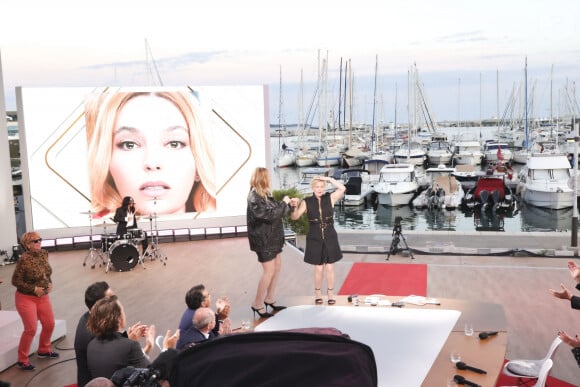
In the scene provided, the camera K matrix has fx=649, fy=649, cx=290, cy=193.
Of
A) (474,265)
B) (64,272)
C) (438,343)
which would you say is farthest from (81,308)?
(474,265)

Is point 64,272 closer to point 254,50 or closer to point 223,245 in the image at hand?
point 223,245

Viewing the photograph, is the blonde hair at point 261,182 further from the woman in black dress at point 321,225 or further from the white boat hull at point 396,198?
the white boat hull at point 396,198

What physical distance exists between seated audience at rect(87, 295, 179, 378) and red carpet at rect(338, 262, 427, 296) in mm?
4682

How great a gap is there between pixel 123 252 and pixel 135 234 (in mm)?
514

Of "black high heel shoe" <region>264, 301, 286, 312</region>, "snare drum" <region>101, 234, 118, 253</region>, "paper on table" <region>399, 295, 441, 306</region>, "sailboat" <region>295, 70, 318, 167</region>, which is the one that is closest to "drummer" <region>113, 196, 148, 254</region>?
"snare drum" <region>101, 234, 118, 253</region>

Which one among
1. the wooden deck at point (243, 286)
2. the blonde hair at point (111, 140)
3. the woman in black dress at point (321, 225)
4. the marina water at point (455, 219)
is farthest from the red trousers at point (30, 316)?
the marina water at point (455, 219)

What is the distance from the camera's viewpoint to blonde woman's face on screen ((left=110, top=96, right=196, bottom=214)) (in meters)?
11.7

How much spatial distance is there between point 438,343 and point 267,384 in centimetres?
365

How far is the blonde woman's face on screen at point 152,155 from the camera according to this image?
1174cm

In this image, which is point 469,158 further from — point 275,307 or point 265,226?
point 265,226

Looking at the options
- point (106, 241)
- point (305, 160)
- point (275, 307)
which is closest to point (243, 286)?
point (275, 307)

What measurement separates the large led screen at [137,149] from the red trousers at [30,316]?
16.8 feet

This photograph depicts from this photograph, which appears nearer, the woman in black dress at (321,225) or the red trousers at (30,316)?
the red trousers at (30,316)

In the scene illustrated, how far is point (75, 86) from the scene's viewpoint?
37.9 feet
